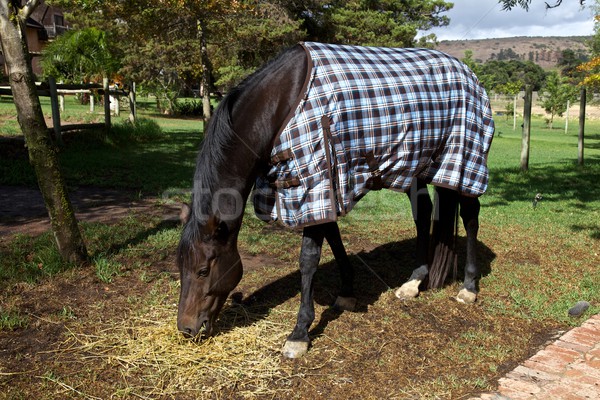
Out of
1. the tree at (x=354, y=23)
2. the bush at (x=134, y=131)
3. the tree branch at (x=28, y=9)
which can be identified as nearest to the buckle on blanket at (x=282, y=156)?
the tree branch at (x=28, y=9)

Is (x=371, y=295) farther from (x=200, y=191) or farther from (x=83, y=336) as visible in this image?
(x=83, y=336)

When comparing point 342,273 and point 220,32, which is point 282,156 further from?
point 220,32

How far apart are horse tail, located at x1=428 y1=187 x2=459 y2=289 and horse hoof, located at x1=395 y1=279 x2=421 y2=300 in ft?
0.74

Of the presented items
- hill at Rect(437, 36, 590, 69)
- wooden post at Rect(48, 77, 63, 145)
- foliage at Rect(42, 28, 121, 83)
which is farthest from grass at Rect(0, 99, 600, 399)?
hill at Rect(437, 36, 590, 69)

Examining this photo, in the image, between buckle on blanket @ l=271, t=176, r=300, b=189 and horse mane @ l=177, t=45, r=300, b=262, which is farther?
buckle on blanket @ l=271, t=176, r=300, b=189

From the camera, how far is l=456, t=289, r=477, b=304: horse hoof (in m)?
4.03

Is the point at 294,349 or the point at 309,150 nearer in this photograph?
the point at 309,150

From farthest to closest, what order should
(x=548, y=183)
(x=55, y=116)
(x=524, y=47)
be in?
(x=524, y=47) → (x=55, y=116) → (x=548, y=183)

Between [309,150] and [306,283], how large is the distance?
3.02 feet

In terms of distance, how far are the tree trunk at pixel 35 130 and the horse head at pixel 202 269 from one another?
1.69 meters

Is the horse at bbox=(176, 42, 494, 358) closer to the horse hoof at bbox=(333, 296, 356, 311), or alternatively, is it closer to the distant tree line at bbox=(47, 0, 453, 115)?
the horse hoof at bbox=(333, 296, 356, 311)

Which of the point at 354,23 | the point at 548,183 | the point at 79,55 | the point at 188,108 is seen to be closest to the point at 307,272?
the point at 548,183

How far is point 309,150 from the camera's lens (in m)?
2.98

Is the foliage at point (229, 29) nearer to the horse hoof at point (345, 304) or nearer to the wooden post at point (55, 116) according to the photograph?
the wooden post at point (55, 116)
